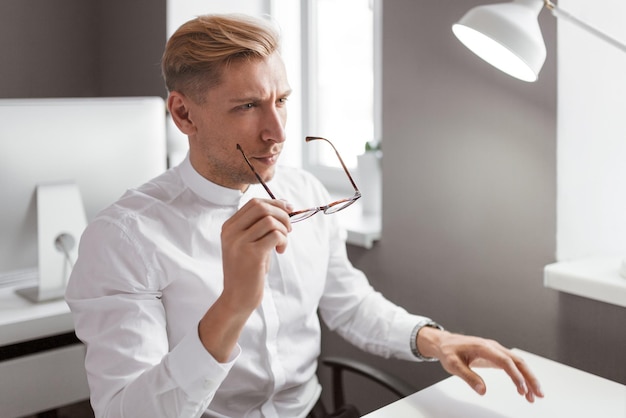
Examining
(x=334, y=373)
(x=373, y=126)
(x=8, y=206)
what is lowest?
(x=334, y=373)

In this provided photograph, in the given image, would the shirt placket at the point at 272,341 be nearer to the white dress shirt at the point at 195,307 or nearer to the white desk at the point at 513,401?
the white dress shirt at the point at 195,307

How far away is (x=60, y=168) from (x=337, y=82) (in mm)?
1170

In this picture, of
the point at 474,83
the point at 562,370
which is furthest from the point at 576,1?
the point at 562,370

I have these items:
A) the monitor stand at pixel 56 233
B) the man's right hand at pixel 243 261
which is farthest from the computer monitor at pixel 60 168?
the man's right hand at pixel 243 261

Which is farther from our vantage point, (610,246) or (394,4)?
(394,4)

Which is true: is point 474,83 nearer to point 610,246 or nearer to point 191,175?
point 610,246

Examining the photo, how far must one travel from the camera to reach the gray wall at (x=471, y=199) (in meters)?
1.52

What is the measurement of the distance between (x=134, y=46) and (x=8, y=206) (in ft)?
4.89

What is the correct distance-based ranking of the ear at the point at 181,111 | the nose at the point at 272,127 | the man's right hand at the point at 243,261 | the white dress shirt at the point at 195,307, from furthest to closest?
the ear at the point at 181,111, the nose at the point at 272,127, the white dress shirt at the point at 195,307, the man's right hand at the point at 243,261

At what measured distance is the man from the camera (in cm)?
107

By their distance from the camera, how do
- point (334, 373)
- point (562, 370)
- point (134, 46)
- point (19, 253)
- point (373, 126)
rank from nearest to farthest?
point (562, 370) < point (334, 373) < point (19, 253) < point (373, 126) < point (134, 46)

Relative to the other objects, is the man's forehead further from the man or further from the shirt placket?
the shirt placket

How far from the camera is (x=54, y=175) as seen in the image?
67.6 inches

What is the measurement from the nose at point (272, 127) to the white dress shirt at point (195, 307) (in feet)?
0.64
